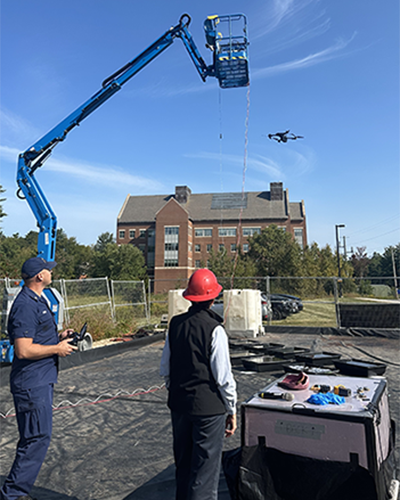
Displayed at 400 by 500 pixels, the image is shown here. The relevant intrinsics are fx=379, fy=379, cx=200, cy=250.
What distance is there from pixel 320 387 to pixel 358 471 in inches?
29.6

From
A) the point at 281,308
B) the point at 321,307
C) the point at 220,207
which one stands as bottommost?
the point at 321,307

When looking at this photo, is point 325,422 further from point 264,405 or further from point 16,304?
point 16,304

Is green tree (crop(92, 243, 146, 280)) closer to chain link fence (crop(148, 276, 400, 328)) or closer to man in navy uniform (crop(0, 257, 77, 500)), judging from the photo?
chain link fence (crop(148, 276, 400, 328))

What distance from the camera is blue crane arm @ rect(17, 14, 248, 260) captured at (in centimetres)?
1038

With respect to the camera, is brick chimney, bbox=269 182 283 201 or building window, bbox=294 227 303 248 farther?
brick chimney, bbox=269 182 283 201

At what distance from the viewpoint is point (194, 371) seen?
2.73 metres

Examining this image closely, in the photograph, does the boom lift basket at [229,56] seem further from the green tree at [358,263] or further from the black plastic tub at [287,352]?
the green tree at [358,263]

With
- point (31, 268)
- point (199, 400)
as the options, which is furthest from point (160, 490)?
point (31, 268)

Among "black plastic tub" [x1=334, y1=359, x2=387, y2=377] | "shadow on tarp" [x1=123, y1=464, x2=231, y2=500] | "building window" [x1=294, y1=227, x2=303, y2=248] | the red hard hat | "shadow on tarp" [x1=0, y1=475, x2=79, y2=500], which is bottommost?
"shadow on tarp" [x1=0, y1=475, x2=79, y2=500]

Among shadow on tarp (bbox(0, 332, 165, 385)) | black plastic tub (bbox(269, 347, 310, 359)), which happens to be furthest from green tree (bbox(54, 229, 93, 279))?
black plastic tub (bbox(269, 347, 310, 359))

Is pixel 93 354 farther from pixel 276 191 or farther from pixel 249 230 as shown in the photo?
pixel 276 191

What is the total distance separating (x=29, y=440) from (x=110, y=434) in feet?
6.46

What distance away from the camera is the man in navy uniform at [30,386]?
9.95 feet

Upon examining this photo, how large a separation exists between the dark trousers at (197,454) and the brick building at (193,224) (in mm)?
61125
